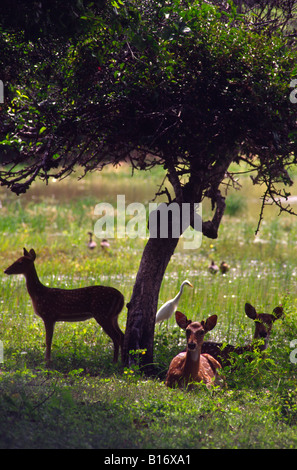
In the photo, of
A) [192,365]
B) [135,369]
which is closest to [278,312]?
[192,365]

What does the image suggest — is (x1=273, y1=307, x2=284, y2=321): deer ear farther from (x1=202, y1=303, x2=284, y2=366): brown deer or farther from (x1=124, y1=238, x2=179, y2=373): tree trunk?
(x1=124, y1=238, x2=179, y2=373): tree trunk

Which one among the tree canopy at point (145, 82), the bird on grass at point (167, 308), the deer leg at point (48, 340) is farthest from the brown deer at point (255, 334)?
the deer leg at point (48, 340)

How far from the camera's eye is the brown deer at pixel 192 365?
7.79 metres

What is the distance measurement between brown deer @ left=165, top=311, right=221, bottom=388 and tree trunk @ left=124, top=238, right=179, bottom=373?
34.4 inches

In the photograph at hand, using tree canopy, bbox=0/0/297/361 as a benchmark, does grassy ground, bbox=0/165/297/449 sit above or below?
below

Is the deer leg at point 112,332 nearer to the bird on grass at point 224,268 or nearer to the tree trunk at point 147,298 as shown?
the tree trunk at point 147,298

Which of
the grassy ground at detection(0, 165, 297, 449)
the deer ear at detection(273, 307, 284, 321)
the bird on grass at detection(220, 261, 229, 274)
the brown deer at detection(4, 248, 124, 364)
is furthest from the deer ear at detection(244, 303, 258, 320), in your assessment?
the bird on grass at detection(220, 261, 229, 274)

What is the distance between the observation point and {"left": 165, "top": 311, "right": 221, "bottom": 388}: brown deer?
25.6 ft

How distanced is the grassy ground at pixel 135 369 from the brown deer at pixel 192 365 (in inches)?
6.1

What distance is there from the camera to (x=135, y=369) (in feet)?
27.0

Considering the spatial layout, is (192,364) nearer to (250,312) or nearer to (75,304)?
(250,312)

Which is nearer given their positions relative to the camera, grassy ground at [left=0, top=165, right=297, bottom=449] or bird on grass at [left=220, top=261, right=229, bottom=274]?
grassy ground at [left=0, top=165, right=297, bottom=449]

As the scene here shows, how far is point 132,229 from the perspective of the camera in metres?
19.7

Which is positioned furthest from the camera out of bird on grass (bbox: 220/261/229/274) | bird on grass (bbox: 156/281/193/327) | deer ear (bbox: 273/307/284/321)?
bird on grass (bbox: 220/261/229/274)
